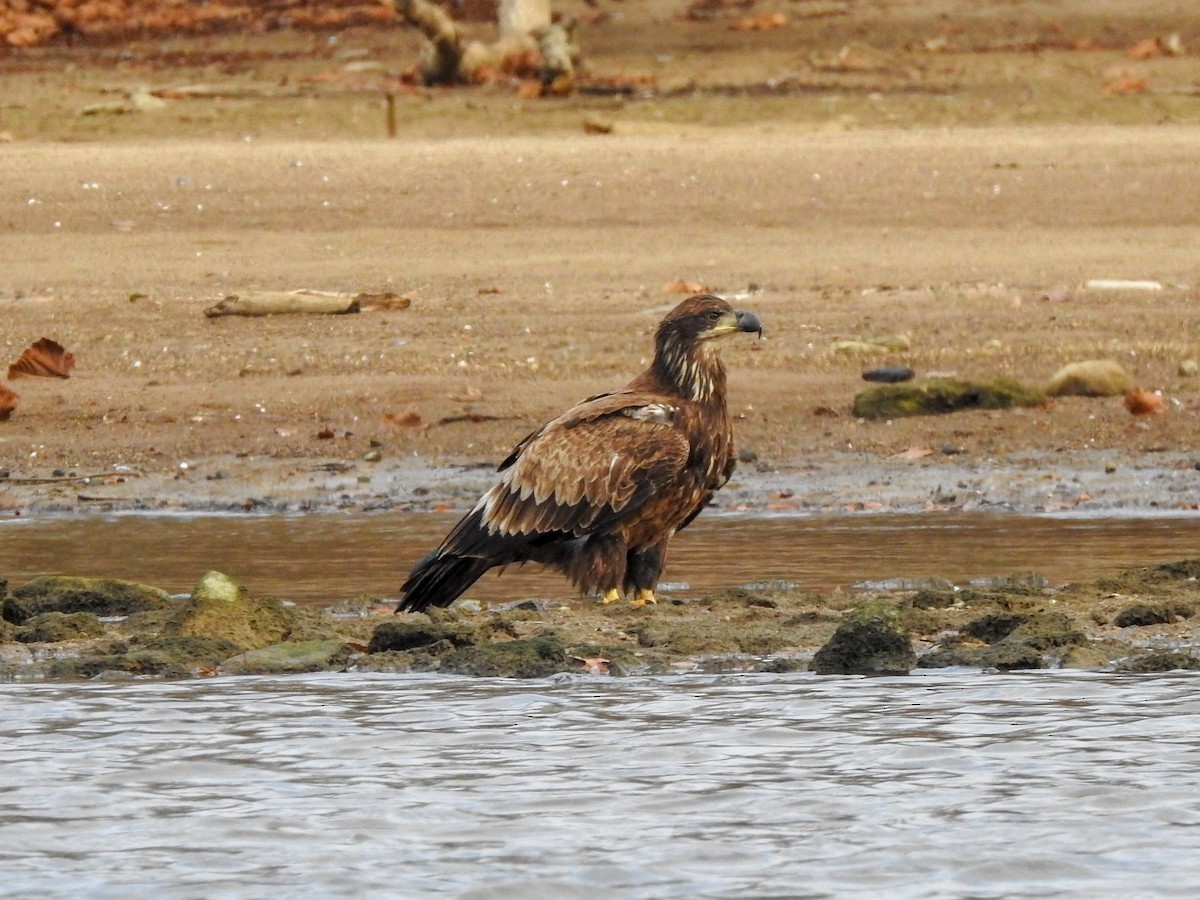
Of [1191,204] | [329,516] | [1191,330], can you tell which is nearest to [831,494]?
[329,516]

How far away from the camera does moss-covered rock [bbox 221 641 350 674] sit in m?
7.47

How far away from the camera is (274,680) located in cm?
738

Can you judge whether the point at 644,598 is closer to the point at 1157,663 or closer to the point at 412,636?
the point at 412,636

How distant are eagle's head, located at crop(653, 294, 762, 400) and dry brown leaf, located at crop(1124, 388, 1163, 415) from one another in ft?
12.6

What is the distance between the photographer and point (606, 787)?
6.17 m

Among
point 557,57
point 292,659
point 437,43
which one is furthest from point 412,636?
point 437,43

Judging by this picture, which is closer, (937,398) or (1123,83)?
(937,398)

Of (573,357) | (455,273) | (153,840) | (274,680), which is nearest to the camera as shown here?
(153,840)

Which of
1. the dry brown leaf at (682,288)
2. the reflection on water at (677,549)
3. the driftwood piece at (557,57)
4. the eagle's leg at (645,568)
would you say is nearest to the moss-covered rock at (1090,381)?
the reflection on water at (677,549)

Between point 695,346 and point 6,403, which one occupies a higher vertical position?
point 695,346

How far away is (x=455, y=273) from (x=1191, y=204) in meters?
5.00

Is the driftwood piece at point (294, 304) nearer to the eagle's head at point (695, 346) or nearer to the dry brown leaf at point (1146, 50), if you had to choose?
the eagle's head at point (695, 346)

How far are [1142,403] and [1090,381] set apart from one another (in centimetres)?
38

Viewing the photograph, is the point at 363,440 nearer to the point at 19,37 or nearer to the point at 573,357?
the point at 573,357
